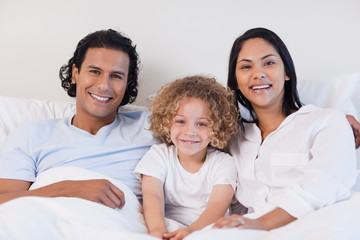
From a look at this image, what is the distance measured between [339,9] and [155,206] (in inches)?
57.0

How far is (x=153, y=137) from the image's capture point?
1.54 meters

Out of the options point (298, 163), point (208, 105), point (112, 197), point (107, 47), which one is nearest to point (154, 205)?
point (112, 197)

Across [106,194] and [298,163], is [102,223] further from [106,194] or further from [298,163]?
[298,163]

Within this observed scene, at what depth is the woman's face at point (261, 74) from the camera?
Answer: 1.35 metres

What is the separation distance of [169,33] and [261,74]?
77 centimetres

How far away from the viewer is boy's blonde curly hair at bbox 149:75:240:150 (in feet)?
4.52

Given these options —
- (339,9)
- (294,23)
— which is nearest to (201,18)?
(294,23)

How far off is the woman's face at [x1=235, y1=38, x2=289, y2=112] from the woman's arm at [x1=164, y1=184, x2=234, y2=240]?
356mm

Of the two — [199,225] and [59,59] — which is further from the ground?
[59,59]

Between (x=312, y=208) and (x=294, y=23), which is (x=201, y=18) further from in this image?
(x=312, y=208)

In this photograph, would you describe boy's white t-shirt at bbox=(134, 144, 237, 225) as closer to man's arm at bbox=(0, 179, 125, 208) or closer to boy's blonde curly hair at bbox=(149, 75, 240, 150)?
boy's blonde curly hair at bbox=(149, 75, 240, 150)

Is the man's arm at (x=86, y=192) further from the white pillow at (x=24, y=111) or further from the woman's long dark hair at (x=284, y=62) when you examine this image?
the woman's long dark hair at (x=284, y=62)

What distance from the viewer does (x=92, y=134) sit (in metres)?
1.56

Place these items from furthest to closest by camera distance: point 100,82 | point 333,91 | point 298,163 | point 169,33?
point 169,33
point 333,91
point 100,82
point 298,163
